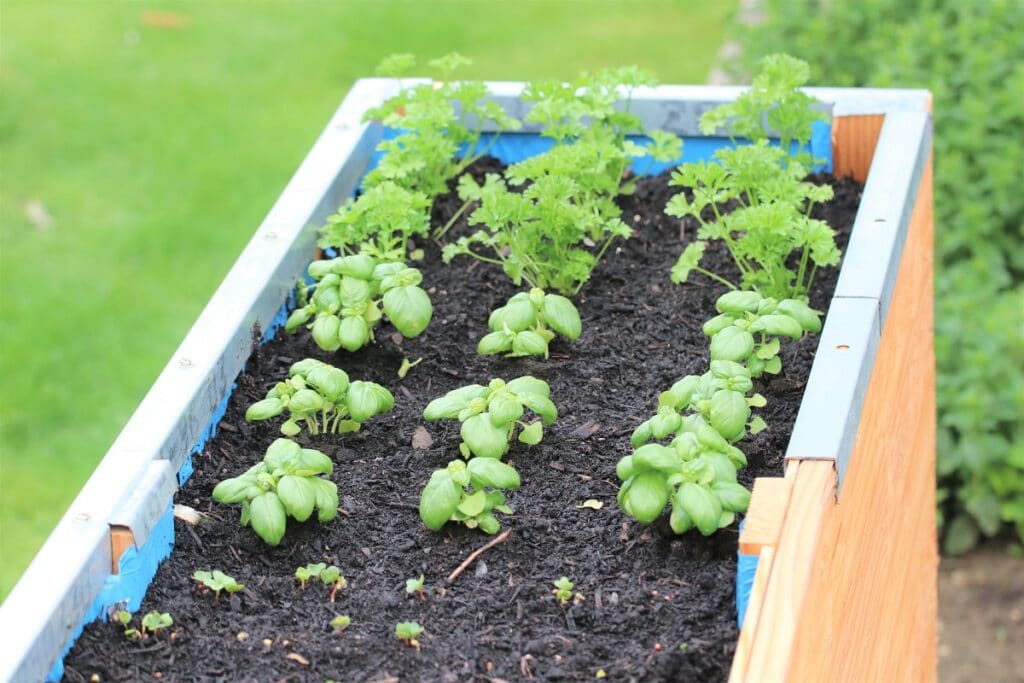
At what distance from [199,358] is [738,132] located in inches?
48.3

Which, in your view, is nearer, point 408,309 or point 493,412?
point 493,412

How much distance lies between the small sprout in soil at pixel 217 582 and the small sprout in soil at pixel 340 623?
0.15m

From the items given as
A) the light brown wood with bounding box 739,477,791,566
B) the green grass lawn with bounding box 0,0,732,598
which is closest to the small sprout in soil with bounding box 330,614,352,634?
the light brown wood with bounding box 739,477,791,566

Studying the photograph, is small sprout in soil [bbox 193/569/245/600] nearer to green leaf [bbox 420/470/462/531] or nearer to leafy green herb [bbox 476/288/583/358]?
green leaf [bbox 420/470/462/531]

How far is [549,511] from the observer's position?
6.48 feet

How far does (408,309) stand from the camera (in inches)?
90.2

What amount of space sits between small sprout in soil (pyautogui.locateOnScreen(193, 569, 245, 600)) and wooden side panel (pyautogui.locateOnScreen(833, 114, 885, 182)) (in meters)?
1.64

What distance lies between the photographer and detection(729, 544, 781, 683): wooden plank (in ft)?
4.93

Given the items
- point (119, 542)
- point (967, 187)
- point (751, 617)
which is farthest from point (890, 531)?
point (967, 187)

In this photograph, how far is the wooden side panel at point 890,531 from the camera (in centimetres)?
179

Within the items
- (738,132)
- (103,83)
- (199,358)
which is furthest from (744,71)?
(199,358)

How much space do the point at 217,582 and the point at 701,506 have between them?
66 centimetres

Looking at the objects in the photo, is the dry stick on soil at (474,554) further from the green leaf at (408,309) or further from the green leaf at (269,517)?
the green leaf at (408,309)

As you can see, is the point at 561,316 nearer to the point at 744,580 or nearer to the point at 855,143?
the point at 744,580
